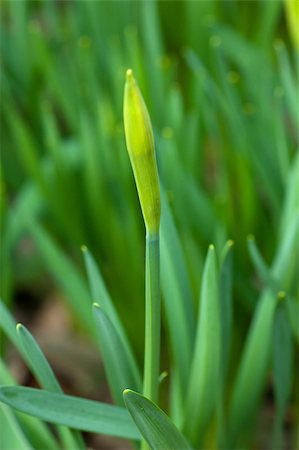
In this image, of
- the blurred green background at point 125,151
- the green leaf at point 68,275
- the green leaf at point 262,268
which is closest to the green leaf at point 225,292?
the green leaf at point 262,268

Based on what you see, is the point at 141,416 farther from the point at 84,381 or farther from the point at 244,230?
the point at 84,381

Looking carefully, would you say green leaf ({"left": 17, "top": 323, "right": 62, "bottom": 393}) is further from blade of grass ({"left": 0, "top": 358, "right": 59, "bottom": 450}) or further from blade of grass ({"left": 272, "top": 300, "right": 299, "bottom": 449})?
blade of grass ({"left": 272, "top": 300, "right": 299, "bottom": 449})

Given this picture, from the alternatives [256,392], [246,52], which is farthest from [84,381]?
[246,52]

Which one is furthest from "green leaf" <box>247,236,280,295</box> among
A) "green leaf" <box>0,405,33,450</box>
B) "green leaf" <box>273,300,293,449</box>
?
"green leaf" <box>0,405,33,450</box>

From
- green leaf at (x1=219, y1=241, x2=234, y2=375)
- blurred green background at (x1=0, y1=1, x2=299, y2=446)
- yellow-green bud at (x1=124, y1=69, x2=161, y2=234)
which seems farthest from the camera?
blurred green background at (x1=0, y1=1, x2=299, y2=446)

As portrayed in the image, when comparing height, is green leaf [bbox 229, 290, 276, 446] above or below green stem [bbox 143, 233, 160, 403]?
below

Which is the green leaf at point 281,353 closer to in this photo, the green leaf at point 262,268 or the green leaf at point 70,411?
the green leaf at point 262,268
